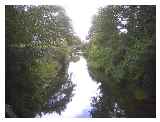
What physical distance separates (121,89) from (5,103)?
3.25 ft

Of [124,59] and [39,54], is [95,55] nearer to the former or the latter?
[124,59]

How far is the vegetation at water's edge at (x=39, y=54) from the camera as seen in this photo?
4117 mm

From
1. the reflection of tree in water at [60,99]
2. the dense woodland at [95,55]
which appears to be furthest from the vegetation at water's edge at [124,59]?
the reflection of tree in water at [60,99]

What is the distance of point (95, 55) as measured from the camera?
411 centimetres

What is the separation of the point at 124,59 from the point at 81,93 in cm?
46

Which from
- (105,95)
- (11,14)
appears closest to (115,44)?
(105,95)

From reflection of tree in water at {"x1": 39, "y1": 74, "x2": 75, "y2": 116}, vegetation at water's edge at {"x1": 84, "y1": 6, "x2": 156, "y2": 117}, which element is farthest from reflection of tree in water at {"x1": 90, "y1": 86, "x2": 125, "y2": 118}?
reflection of tree in water at {"x1": 39, "y1": 74, "x2": 75, "y2": 116}

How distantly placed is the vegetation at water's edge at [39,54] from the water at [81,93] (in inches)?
1.8

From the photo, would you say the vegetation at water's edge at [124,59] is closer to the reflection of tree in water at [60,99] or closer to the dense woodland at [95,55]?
the dense woodland at [95,55]

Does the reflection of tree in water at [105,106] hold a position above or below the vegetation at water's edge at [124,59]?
below

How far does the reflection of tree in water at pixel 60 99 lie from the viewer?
4109mm

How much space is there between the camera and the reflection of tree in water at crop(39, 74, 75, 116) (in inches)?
162

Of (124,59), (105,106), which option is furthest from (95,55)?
(105,106)

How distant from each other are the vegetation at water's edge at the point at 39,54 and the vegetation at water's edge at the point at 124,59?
0.76 ft
